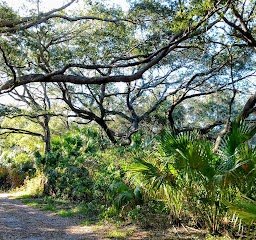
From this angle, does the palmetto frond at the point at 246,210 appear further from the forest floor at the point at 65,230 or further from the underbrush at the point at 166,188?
the forest floor at the point at 65,230

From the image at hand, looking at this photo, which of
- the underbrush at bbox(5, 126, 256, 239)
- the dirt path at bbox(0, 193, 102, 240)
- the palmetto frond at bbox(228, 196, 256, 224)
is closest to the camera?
the palmetto frond at bbox(228, 196, 256, 224)

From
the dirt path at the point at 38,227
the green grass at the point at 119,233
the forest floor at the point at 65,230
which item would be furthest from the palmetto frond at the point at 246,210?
the dirt path at the point at 38,227

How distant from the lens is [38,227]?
984 centimetres

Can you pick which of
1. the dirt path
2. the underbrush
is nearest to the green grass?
the dirt path

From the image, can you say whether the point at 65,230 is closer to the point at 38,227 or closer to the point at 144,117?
the point at 38,227

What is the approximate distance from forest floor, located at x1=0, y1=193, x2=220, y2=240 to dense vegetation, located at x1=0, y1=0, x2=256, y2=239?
416 millimetres

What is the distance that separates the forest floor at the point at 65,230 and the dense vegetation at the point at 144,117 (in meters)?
0.42

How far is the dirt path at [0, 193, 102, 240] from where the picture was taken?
863cm

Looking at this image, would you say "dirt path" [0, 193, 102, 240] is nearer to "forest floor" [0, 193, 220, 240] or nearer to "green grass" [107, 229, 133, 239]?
"forest floor" [0, 193, 220, 240]

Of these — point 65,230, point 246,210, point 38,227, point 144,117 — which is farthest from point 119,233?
point 144,117

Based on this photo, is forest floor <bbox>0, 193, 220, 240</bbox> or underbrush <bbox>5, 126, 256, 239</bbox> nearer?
underbrush <bbox>5, 126, 256, 239</bbox>

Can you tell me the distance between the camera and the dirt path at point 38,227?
8633mm

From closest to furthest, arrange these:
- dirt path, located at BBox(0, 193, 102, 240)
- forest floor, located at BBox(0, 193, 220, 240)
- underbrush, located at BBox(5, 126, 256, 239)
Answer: underbrush, located at BBox(5, 126, 256, 239)
forest floor, located at BBox(0, 193, 220, 240)
dirt path, located at BBox(0, 193, 102, 240)

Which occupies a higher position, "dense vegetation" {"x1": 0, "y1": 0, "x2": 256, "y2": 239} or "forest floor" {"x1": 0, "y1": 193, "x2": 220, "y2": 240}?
"dense vegetation" {"x1": 0, "y1": 0, "x2": 256, "y2": 239}
